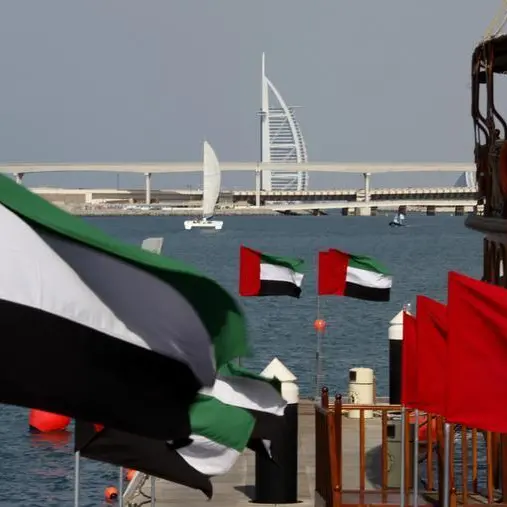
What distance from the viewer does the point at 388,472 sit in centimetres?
1595

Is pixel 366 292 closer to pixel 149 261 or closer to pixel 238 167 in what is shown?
pixel 149 261

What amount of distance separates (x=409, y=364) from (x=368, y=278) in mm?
13841

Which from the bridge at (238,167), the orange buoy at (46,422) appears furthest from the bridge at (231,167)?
the orange buoy at (46,422)

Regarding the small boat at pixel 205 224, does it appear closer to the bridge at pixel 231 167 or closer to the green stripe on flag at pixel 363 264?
the bridge at pixel 231 167

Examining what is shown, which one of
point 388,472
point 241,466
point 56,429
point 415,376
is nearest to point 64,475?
point 56,429

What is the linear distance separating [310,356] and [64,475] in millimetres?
19987

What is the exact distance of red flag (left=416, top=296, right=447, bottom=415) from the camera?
1062cm

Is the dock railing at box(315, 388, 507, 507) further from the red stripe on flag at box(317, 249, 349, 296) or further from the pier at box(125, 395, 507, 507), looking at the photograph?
the red stripe on flag at box(317, 249, 349, 296)

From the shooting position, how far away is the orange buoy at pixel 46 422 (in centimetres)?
2806

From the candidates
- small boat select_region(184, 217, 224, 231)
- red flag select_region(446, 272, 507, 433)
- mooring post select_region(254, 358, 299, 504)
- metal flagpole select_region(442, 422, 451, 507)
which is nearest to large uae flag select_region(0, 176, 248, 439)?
red flag select_region(446, 272, 507, 433)

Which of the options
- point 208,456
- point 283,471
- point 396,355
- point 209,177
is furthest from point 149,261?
point 209,177

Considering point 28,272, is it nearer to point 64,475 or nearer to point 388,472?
point 388,472

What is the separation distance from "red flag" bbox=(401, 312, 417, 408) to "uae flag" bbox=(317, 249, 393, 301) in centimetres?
1321

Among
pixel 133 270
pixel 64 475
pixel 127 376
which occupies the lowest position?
pixel 64 475
